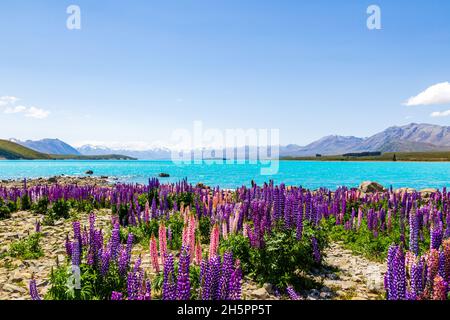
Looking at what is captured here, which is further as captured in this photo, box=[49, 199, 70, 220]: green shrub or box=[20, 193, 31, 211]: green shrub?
box=[20, 193, 31, 211]: green shrub

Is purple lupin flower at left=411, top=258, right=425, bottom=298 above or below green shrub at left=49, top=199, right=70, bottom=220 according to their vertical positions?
above

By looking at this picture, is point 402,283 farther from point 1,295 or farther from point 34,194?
point 34,194

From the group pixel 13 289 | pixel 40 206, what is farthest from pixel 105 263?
pixel 40 206

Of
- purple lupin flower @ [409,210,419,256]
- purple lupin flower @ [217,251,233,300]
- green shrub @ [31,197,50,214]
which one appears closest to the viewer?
purple lupin flower @ [217,251,233,300]

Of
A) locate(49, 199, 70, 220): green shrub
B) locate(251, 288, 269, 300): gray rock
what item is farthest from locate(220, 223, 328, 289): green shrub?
locate(49, 199, 70, 220): green shrub

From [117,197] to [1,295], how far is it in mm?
11773

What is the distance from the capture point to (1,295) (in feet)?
24.4

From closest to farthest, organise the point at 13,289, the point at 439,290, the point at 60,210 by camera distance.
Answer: the point at 439,290
the point at 13,289
the point at 60,210

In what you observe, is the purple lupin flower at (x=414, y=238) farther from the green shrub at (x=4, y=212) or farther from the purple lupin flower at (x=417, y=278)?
the green shrub at (x=4, y=212)

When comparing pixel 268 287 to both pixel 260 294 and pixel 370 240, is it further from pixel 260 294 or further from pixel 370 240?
pixel 370 240

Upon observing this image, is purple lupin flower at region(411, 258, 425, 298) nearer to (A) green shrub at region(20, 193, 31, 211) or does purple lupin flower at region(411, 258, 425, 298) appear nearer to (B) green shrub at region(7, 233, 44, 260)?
(B) green shrub at region(7, 233, 44, 260)

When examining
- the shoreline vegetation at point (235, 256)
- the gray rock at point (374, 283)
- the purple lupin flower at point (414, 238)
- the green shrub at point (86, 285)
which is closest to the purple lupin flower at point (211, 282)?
the shoreline vegetation at point (235, 256)
